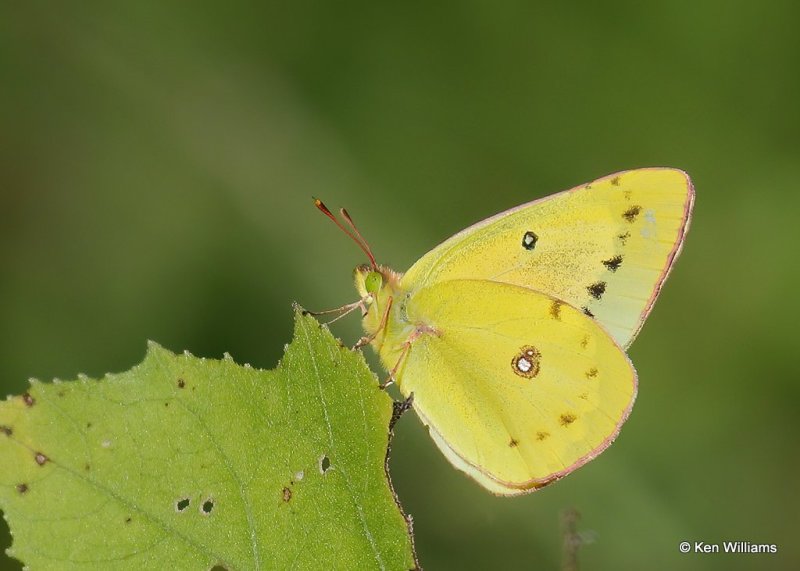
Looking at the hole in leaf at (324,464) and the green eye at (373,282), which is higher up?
the green eye at (373,282)

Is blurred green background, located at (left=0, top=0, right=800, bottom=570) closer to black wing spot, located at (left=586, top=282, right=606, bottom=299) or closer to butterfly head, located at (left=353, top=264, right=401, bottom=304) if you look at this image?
butterfly head, located at (left=353, top=264, right=401, bottom=304)

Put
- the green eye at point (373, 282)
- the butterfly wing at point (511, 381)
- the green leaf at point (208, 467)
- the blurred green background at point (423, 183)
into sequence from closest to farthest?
the green leaf at point (208, 467) → the butterfly wing at point (511, 381) → the green eye at point (373, 282) → the blurred green background at point (423, 183)

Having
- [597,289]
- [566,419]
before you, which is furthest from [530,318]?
[566,419]

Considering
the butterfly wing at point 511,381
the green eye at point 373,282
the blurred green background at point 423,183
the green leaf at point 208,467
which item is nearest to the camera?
the green leaf at point 208,467

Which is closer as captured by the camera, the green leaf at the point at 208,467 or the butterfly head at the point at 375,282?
the green leaf at the point at 208,467

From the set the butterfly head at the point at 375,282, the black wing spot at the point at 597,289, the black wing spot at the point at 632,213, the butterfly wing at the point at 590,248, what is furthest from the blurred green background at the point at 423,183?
the black wing spot at the point at 632,213

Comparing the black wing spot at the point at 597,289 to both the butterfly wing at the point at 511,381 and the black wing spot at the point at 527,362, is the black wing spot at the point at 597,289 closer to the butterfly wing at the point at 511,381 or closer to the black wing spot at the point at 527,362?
the butterfly wing at the point at 511,381

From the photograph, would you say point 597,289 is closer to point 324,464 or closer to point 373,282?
point 373,282

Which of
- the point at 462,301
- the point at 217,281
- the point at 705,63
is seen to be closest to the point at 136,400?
the point at 462,301
